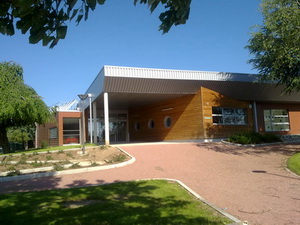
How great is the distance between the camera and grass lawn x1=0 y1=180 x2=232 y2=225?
454 cm

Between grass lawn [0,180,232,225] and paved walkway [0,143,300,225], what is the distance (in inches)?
35.4

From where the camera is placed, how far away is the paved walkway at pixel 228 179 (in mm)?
5586

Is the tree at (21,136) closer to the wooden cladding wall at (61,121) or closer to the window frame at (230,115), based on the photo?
the wooden cladding wall at (61,121)

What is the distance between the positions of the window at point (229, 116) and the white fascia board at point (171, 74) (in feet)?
8.54

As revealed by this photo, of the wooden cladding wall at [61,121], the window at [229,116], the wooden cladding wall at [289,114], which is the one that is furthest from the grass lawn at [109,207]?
the wooden cladding wall at [61,121]

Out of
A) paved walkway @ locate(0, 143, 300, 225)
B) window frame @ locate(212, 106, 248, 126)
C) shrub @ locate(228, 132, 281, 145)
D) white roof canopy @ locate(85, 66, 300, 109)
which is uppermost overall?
white roof canopy @ locate(85, 66, 300, 109)

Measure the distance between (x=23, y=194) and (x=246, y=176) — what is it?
701cm

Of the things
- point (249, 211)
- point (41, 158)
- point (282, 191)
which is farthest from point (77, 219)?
point (41, 158)

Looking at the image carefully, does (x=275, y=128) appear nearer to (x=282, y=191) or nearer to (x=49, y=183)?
(x=282, y=191)

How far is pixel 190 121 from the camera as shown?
21.4 m

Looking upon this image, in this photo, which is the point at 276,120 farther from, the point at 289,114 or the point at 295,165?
the point at 295,165

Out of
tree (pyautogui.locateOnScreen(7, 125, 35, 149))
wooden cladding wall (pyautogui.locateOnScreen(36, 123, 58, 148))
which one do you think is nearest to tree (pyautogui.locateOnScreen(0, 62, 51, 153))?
wooden cladding wall (pyautogui.locateOnScreen(36, 123, 58, 148))

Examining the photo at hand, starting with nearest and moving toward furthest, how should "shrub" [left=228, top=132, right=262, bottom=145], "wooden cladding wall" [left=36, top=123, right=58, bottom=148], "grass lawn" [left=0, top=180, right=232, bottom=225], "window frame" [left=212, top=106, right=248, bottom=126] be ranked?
1. "grass lawn" [left=0, top=180, right=232, bottom=225]
2. "shrub" [left=228, top=132, right=262, bottom=145]
3. "window frame" [left=212, top=106, right=248, bottom=126]
4. "wooden cladding wall" [left=36, top=123, right=58, bottom=148]

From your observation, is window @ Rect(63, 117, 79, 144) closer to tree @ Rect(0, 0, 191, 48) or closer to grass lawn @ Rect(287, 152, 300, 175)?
grass lawn @ Rect(287, 152, 300, 175)
